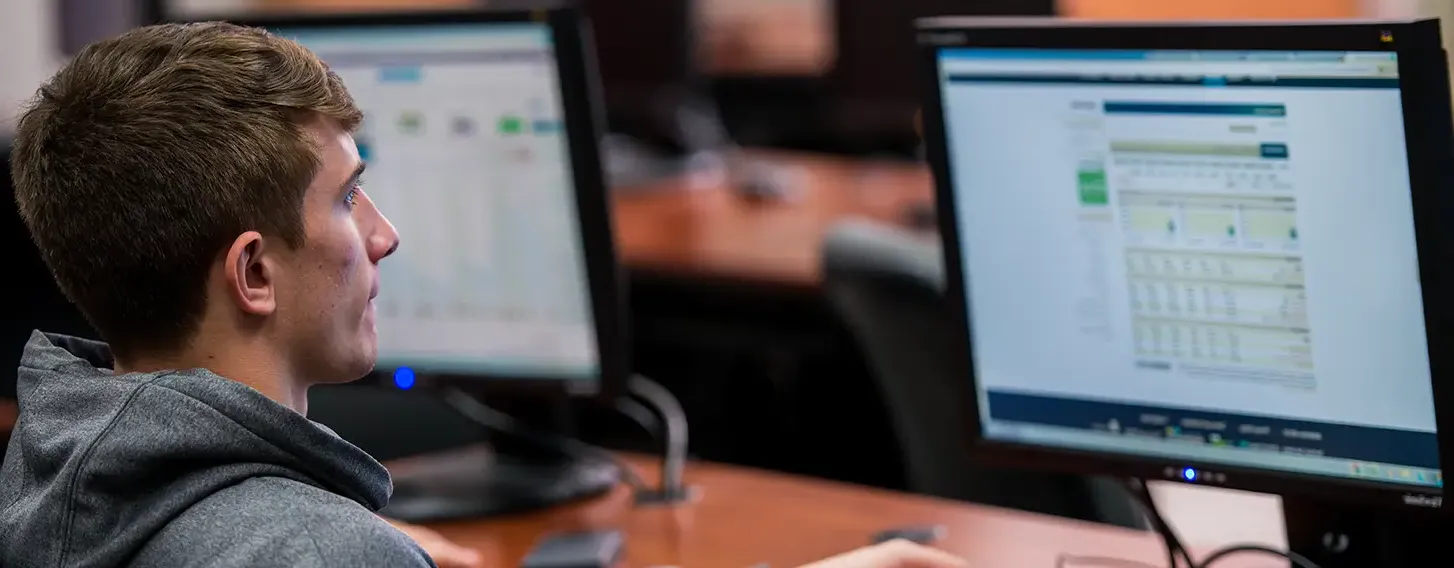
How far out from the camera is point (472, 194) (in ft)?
5.40

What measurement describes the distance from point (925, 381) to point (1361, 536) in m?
0.62

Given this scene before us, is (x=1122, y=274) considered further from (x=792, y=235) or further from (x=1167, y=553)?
(x=792, y=235)

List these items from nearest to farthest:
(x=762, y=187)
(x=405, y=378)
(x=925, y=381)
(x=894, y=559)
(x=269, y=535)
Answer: (x=269, y=535) < (x=894, y=559) < (x=405, y=378) < (x=925, y=381) < (x=762, y=187)

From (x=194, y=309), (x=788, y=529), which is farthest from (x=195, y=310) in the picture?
(x=788, y=529)

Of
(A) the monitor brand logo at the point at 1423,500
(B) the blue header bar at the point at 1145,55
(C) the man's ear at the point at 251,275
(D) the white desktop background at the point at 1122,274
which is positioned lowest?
(A) the monitor brand logo at the point at 1423,500

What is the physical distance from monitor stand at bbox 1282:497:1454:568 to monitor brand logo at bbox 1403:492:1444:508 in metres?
0.06

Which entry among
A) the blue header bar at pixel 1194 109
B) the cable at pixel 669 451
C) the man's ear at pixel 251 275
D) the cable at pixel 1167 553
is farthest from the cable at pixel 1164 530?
the man's ear at pixel 251 275

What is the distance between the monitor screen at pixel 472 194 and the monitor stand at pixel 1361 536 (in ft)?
2.25

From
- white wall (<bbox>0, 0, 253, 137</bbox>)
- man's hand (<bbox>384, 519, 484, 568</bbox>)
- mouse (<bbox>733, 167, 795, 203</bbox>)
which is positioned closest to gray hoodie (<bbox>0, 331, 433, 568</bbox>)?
man's hand (<bbox>384, 519, 484, 568</bbox>)

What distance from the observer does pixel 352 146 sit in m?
1.05

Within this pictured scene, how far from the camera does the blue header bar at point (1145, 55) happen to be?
1.15 metres

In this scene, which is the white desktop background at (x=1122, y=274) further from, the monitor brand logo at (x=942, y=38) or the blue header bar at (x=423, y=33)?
the blue header bar at (x=423, y=33)

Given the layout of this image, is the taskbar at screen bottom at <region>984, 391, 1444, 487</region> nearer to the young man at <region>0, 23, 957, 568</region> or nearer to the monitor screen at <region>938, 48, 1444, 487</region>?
the monitor screen at <region>938, 48, 1444, 487</region>

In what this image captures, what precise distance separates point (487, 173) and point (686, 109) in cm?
237
